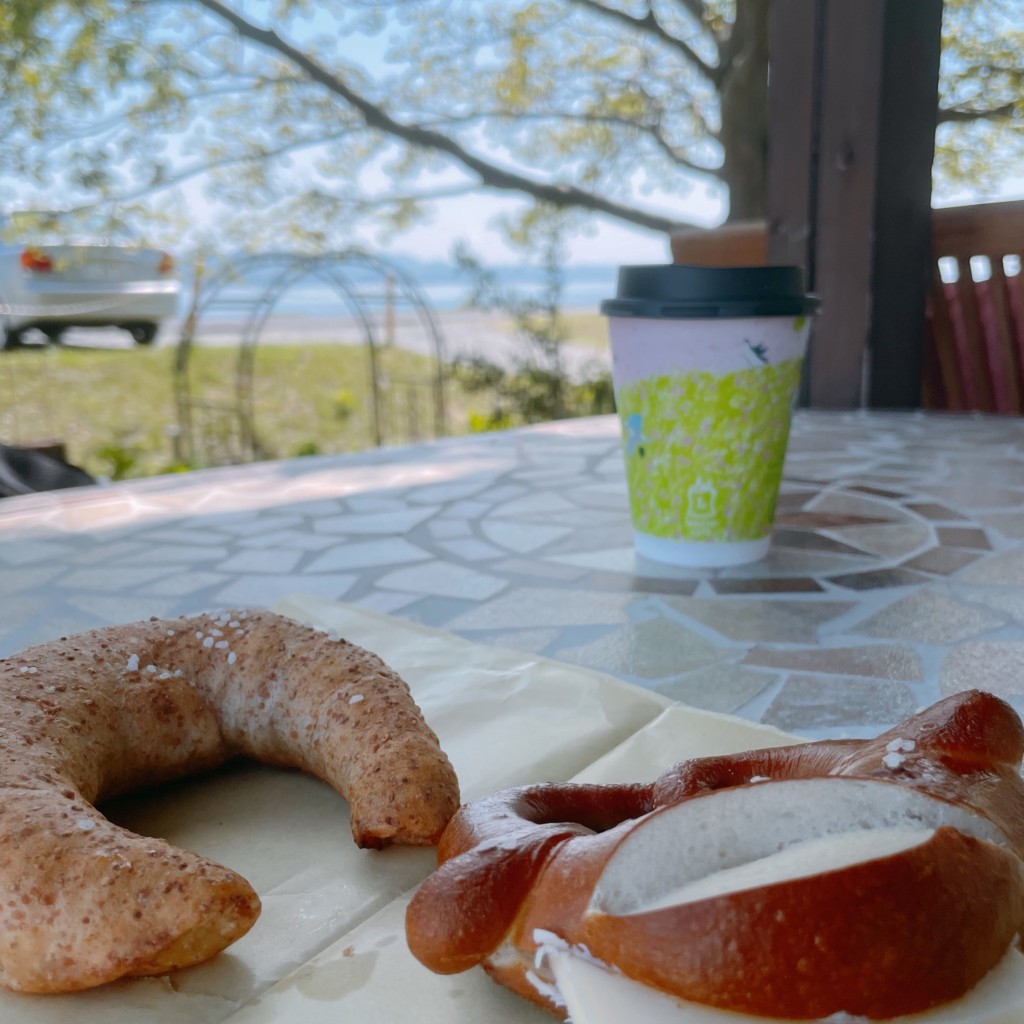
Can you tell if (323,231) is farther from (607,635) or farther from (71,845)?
(71,845)

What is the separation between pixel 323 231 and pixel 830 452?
5406 millimetres

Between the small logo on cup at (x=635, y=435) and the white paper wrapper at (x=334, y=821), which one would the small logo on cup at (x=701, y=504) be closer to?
the small logo on cup at (x=635, y=435)

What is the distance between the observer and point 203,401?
6957 millimetres

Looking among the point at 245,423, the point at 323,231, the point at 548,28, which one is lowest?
the point at 245,423

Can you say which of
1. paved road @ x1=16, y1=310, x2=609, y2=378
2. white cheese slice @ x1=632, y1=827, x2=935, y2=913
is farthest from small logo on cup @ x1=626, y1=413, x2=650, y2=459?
paved road @ x1=16, y1=310, x2=609, y2=378

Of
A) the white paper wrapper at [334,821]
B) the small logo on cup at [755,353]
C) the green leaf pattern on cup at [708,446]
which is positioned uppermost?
the small logo on cup at [755,353]

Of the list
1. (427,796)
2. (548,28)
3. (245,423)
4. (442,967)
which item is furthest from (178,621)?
(548,28)

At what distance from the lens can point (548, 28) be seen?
6391 mm

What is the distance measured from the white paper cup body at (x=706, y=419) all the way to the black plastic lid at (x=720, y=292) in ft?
0.05

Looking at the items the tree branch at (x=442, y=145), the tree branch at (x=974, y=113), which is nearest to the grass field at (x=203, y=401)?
the tree branch at (x=442, y=145)

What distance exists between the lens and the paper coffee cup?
1282 mm

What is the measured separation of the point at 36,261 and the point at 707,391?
21.4ft

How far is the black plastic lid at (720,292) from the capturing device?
127 centimetres

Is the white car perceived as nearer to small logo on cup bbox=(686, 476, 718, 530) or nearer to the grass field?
the grass field
